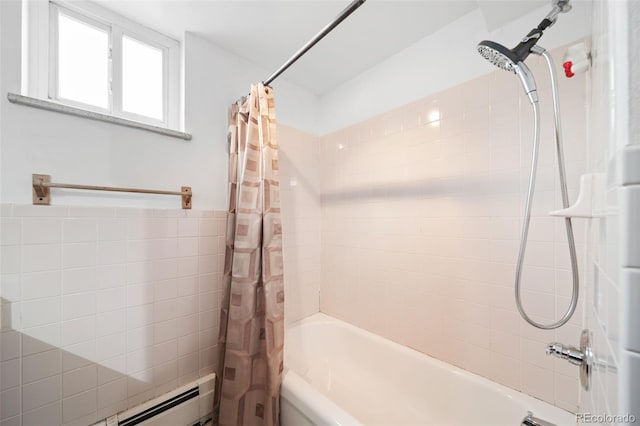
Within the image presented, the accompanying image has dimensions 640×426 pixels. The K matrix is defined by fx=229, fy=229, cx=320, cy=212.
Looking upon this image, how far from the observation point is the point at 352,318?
1.75 m

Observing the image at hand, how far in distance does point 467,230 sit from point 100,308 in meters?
1.82

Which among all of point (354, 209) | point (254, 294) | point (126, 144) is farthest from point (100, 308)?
point (354, 209)

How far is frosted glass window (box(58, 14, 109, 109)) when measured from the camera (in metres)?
1.08

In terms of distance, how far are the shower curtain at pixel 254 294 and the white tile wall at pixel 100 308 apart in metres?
0.20

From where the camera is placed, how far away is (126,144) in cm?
114

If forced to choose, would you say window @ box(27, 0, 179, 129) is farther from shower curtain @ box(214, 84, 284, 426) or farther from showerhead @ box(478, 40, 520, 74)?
showerhead @ box(478, 40, 520, 74)

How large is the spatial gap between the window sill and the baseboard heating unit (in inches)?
53.5

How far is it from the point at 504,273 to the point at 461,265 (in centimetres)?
18

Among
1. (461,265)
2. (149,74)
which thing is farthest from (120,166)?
(461,265)

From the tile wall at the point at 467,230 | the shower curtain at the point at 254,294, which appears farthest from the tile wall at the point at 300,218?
the shower curtain at the point at 254,294

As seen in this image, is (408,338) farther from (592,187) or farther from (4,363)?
(4,363)

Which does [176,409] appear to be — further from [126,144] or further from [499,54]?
[499,54]

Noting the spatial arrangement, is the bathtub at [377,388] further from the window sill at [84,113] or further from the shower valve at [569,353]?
the window sill at [84,113]

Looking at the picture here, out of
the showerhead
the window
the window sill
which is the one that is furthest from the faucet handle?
the window
